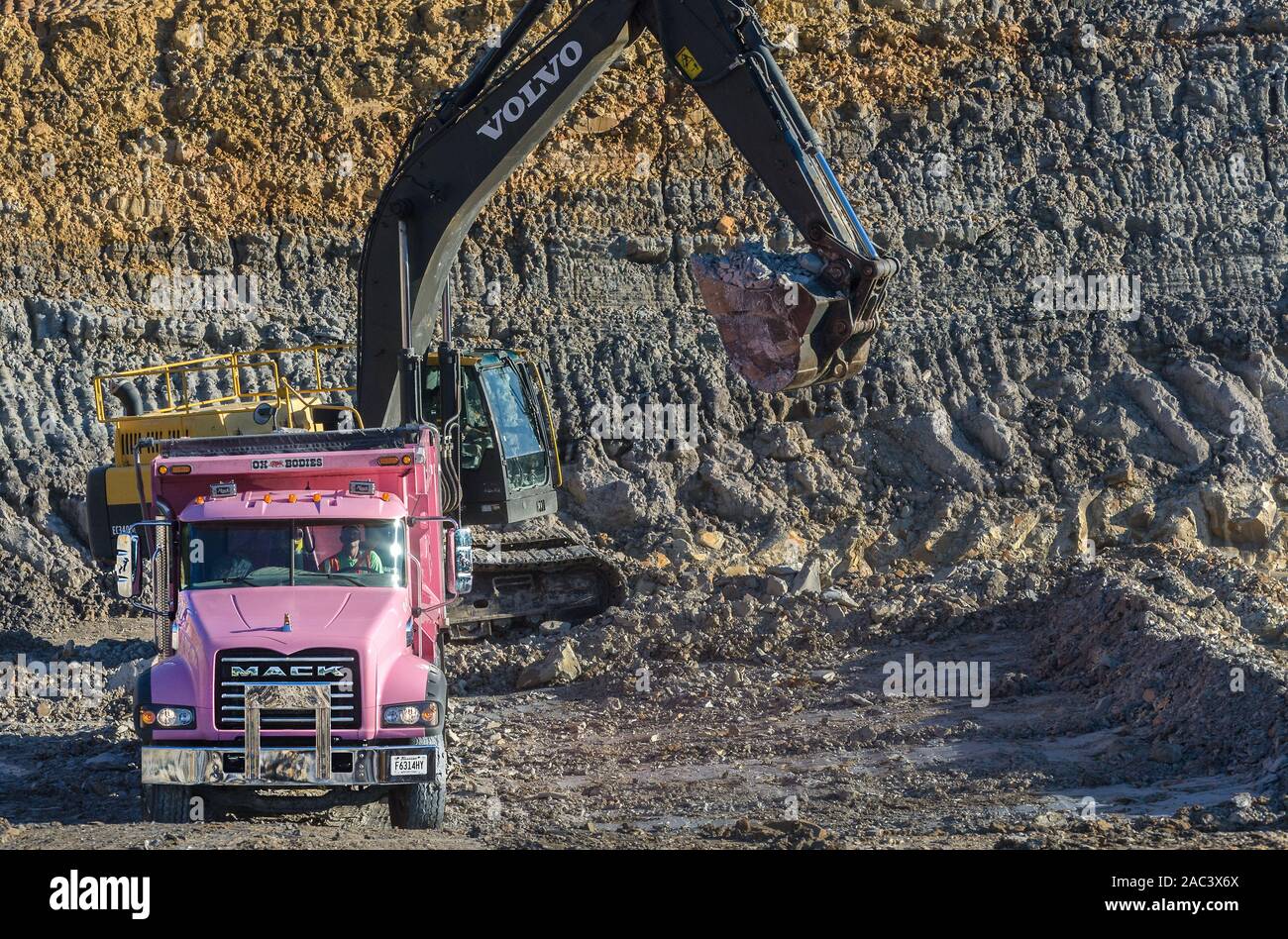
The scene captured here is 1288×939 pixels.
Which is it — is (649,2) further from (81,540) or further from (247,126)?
(247,126)

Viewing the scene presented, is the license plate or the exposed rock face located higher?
the exposed rock face

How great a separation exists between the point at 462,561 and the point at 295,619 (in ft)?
3.56

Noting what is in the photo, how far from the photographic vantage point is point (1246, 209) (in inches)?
878

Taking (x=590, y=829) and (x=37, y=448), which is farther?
(x=37, y=448)

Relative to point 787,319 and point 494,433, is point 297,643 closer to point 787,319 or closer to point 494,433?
point 787,319

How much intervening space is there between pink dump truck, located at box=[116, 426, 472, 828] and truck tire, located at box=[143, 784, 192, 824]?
0.01 metres

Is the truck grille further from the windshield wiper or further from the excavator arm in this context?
the excavator arm

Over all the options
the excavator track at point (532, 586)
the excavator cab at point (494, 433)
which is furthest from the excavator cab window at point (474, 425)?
the excavator track at point (532, 586)

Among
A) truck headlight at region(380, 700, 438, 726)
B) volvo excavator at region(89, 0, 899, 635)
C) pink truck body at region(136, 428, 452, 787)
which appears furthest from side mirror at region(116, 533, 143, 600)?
truck headlight at region(380, 700, 438, 726)

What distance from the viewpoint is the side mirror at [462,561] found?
9.36 m

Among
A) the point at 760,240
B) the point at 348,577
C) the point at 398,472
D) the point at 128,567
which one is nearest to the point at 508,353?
the point at 398,472

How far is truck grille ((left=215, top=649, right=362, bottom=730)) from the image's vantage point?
27.8ft
